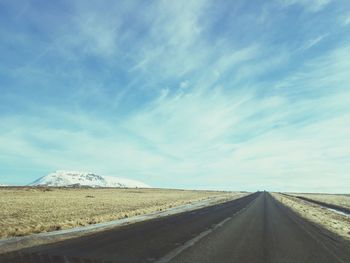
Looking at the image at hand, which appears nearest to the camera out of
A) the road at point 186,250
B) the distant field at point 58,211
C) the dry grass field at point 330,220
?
the road at point 186,250

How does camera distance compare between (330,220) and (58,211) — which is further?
(58,211)

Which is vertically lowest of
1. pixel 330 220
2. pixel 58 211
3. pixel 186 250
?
pixel 186 250

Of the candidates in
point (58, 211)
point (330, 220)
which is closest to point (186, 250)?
point (330, 220)

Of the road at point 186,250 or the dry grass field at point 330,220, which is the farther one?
the dry grass field at point 330,220

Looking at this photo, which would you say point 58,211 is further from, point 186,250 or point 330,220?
point 186,250

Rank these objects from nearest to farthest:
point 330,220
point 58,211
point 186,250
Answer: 1. point 186,250
2. point 330,220
3. point 58,211

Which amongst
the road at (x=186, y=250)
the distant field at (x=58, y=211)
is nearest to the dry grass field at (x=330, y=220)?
the road at (x=186, y=250)

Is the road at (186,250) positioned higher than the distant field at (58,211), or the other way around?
the distant field at (58,211)

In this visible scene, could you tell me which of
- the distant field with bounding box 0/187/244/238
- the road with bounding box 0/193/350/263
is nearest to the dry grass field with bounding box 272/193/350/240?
the road with bounding box 0/193/350/263

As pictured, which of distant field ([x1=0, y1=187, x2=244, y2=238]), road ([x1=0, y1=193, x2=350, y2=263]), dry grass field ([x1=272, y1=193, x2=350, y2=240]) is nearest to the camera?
road ([x1=0, y1=193, x2=350, y2=263])

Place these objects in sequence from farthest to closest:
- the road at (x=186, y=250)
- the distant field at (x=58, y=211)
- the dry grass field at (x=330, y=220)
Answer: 1. the dry grass field at (x=330, y=220)
2. the distant field at (x=58, y=211)
3. the road at (x=186, y=250)

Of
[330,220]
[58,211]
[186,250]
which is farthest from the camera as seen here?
[58,211]

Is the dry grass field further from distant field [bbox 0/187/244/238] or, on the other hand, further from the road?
distant field [bbox 0/187/244/238]

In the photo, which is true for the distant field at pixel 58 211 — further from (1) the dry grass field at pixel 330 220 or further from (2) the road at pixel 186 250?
(1) the dry grass field at pixel 330 220
